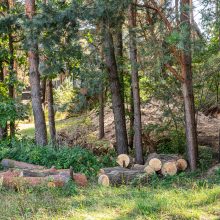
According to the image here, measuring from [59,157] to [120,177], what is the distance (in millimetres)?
2561

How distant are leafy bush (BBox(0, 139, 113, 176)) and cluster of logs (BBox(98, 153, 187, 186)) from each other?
756 mm

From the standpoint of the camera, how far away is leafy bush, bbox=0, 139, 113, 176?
9945mm

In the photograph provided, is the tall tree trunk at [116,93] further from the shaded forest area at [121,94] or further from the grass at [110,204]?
the grass at [110,204]

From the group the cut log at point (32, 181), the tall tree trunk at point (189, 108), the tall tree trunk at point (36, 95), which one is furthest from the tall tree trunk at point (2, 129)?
the tall tree trunk at point (189, 108)

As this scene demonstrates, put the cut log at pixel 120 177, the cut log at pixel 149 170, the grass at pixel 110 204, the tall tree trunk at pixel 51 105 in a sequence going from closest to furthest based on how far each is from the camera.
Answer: the grass at pixel 110 204 → the cut log at pixel 120 177 → the cut log at pixel 149 170 → the tall tree trunk at pixel 51 105

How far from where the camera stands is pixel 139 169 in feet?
30.2

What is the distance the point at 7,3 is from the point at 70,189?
9839mm

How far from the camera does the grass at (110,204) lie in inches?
212

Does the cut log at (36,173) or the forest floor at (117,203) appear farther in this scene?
the cut log at (36,173)

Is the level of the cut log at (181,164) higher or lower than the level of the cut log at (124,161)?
lower

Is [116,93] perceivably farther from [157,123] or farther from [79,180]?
[79,180]

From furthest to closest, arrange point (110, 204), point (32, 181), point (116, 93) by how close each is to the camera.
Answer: point (116, 93)
point (32, 181)
point (110, 204)

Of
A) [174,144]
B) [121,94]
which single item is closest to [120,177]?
[121,94]

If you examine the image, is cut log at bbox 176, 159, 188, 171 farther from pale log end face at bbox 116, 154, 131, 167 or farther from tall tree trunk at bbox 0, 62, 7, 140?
tall tree trunk at bbox 0, 62, 7, 140
